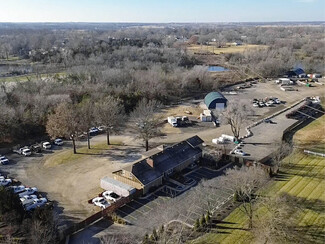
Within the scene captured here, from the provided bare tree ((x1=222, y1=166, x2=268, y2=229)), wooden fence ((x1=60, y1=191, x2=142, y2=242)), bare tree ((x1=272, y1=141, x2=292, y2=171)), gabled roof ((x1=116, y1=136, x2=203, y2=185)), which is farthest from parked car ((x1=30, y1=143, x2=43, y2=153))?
bare tree ((x1=272, y1=141, x2=292, y2=171))

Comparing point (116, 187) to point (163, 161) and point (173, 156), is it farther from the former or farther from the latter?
point (173, 156)

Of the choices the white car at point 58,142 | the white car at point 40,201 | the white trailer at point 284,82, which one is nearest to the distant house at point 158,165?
the white car at point 40,201

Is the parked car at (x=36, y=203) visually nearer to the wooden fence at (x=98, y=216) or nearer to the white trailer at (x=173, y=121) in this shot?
the wooden fence at (x=98, y=216)

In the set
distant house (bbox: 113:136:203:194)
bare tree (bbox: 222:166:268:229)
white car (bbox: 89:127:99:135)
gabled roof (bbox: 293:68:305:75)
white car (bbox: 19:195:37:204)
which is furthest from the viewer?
gabled roof (bbox: 293:68:305:75)

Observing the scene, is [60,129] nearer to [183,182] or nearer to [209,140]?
[183,182]

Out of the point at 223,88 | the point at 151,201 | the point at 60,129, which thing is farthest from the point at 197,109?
the point at 151,201

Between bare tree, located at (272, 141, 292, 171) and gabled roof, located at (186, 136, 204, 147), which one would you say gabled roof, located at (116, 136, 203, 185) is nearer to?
gabled roof, located at (186, 136, 204, 147)
